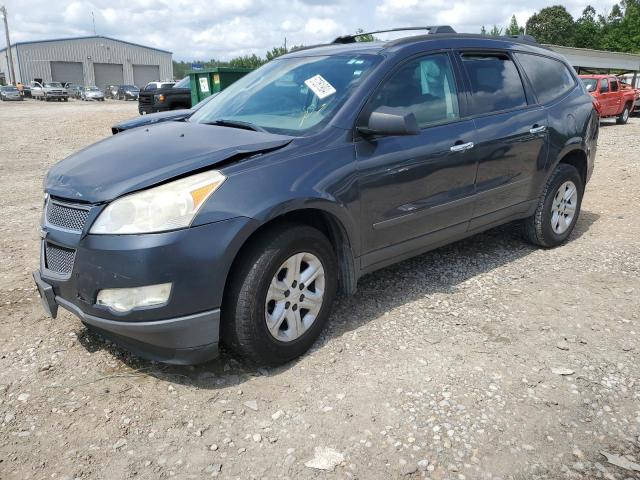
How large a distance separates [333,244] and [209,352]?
1017 mm

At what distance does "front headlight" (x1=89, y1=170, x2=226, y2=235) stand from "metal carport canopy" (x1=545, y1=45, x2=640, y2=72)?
103 feet

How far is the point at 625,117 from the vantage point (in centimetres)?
1975

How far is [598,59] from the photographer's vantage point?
3441cm

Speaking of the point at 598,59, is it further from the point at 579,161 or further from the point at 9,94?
the point at 9,94

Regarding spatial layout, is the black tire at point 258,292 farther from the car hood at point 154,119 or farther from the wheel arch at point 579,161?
the wheel arch at point 579,161

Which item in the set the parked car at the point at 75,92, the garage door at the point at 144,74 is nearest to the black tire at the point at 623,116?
the parked car at the point at 75,92

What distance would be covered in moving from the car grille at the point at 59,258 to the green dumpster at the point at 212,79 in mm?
9794

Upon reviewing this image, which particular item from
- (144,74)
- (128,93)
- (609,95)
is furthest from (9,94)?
(609,95)

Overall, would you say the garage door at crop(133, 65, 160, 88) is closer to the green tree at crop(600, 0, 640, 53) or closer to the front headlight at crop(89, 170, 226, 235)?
the green tree at crop(600, 0, 640, 53)

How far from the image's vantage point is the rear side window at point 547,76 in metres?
4.69

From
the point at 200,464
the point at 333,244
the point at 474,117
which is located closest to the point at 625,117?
the point at 474,117

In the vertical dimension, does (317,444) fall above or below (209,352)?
below

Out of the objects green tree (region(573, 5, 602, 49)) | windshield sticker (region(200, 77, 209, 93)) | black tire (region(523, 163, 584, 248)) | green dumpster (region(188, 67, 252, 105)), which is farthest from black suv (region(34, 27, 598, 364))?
green tree (region(573, 5, 602, 49))

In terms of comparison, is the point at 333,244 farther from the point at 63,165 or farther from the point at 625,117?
the point at 625,117
